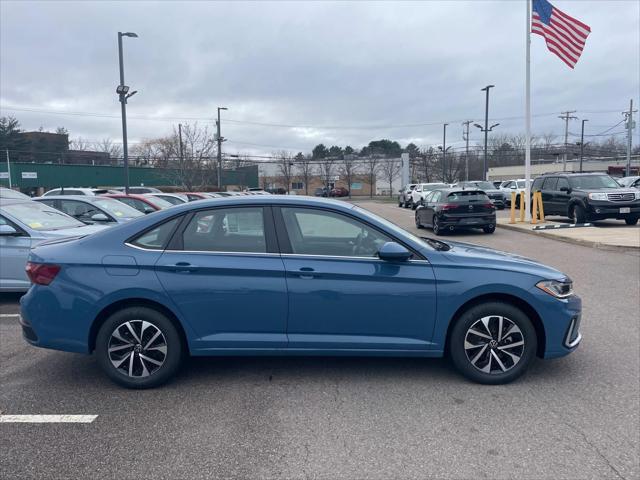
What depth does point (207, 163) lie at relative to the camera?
4238cm

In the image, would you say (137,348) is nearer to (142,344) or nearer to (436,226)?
(142,344)

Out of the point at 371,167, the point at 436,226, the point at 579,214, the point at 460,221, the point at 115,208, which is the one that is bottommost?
the point at 436,226

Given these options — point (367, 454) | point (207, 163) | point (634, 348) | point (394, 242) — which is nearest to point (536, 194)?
point (634, 348)

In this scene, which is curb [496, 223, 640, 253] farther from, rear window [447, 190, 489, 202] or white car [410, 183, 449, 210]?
white car [410, 183, 449, 210]

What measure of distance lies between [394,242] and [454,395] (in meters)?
1.34

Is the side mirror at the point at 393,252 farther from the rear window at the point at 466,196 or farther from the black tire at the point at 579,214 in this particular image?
the black tire at the point at 579,214

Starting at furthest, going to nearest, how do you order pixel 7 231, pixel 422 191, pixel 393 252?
pixel 422 191 < pixel 7 231 < pixel 393 252

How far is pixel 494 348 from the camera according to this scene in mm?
4148

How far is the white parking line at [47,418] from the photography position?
11.8ft

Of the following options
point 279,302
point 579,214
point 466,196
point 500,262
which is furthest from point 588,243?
point 279,302

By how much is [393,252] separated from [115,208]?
849 centimetres

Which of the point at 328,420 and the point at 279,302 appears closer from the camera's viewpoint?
the point at 328,420

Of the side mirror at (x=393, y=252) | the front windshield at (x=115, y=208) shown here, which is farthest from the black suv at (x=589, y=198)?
the side mirror at (x=393, y=252)

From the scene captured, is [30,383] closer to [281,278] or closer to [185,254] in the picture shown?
[185,254]
